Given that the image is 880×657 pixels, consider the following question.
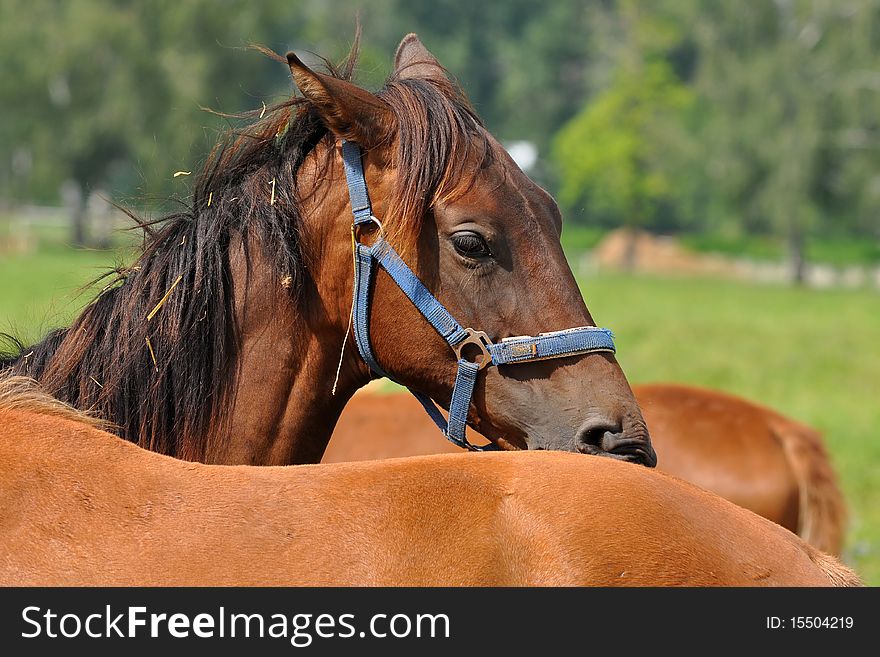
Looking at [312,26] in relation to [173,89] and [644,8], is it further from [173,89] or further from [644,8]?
[173,89]

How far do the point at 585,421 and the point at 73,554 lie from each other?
1377 millimetres

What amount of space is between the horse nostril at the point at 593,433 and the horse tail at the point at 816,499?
294 cm

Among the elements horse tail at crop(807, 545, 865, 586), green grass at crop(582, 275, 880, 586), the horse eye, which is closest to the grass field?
green grass at crop(582, 275, 880, 586)

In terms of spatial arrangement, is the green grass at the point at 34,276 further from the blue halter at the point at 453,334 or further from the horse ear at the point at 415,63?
the blue halter at the point at 453,334

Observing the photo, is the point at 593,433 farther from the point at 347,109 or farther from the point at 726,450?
the point at 726,450

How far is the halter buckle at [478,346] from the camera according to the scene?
304 cm

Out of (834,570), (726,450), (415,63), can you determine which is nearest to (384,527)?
(834,570)

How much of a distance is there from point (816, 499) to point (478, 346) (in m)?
3.12

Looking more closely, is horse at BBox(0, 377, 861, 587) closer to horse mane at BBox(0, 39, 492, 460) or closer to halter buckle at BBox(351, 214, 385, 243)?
horse mane at BBox(0, 39, 492, 460)

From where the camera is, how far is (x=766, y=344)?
798 inches

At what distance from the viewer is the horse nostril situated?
2.89m

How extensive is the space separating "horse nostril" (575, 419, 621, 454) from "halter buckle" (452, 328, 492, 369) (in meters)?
0.33

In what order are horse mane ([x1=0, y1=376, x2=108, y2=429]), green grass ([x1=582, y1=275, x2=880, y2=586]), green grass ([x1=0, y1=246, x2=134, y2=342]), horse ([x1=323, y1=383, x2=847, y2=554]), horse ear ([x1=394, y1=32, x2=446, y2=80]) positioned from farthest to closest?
1. green grass ([x1=0, y1=246, x2=134, y2=342])
2. green grass ([x1=582, y1=275, x2=880, y2=586])
3. horse ([x1=323, y1=383, x2=847, y2=554])
4. horse ear ([x1=394, y1=32, x2=446, y2=80])
5. horse mane ([x1=0, y1=376, x2=108, y2=429])

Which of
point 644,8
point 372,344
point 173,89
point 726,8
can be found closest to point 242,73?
point 173,89
